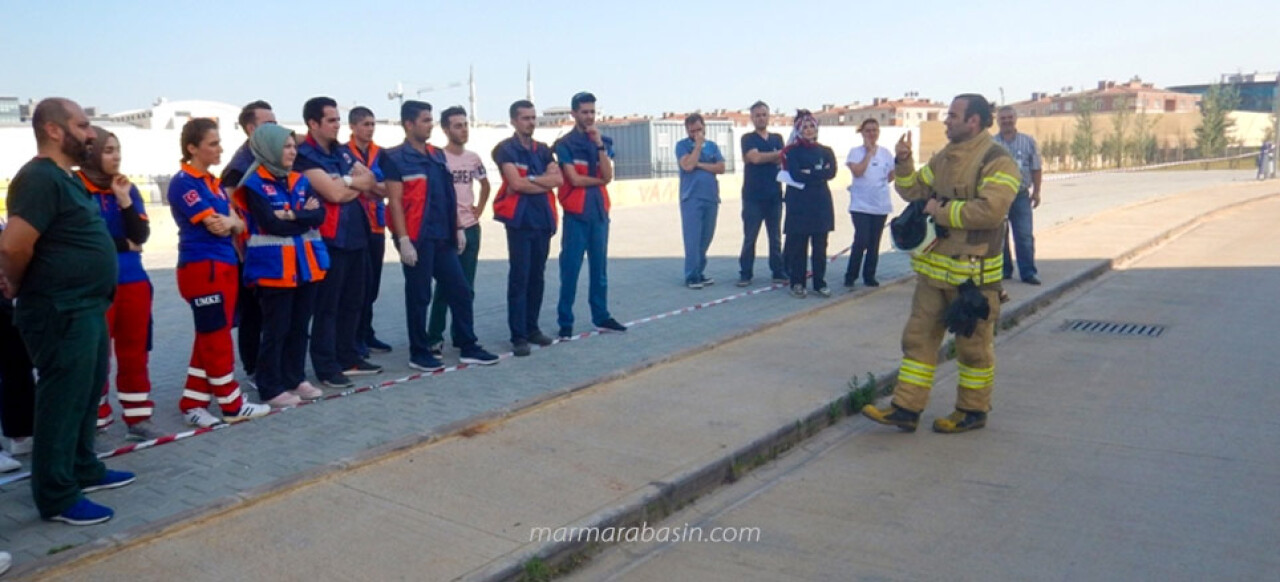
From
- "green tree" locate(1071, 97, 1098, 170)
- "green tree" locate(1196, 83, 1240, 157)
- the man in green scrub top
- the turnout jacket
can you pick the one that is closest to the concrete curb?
the turnout jacket

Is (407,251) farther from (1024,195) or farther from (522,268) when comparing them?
(1024,195)

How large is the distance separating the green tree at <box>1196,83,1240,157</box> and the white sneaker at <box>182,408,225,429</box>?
54.4 metres

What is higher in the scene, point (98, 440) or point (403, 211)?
point (403, 211)

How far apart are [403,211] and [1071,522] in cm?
477

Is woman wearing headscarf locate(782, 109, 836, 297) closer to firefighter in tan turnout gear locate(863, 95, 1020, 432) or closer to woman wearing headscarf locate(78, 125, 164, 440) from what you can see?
firefighter in tan turnout gear locate(863, 95, 1020, 432)

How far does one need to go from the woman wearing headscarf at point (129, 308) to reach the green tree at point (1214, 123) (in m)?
54.7

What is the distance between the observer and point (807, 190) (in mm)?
10117

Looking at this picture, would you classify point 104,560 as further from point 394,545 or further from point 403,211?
point 403,211

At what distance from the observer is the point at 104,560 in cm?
406

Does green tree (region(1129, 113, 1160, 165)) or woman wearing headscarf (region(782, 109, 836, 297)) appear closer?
woman wearing headscarf (region(782, 109, 836, 297))

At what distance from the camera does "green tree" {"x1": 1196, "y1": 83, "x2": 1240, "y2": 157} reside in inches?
1954

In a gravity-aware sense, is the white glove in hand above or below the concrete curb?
above

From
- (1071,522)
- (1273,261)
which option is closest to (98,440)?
(1071,522)

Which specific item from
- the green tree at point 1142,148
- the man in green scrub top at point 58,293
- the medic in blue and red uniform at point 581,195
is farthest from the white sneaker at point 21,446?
the green tree at point 1142,148
